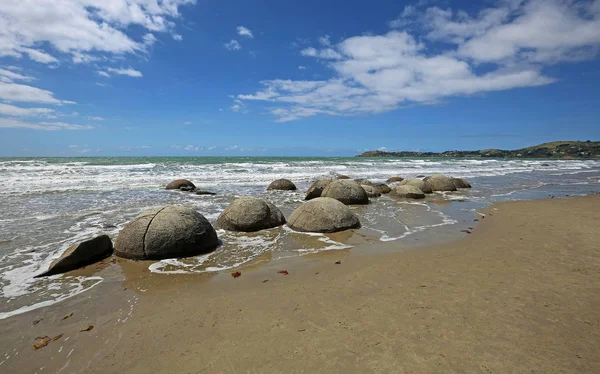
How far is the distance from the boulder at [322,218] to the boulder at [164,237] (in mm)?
2478

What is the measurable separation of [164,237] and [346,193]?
7826 mm

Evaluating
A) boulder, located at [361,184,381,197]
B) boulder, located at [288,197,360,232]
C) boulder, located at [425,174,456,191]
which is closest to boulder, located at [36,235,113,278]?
boulder, located at [288,197,360,232]

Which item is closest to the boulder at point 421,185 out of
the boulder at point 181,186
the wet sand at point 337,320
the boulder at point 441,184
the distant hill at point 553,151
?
the boulder at point 441,184

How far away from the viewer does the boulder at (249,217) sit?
8.43 metres

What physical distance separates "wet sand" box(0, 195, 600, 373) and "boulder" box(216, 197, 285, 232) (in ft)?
8.37

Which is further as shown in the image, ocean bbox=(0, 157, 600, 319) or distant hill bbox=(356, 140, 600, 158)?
distant hill bbox=(356, 140, 600, 158)

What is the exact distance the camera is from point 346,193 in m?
12.6

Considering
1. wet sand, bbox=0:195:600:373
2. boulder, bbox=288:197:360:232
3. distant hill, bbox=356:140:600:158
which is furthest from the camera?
distant hill, bbox=356:140:600:158

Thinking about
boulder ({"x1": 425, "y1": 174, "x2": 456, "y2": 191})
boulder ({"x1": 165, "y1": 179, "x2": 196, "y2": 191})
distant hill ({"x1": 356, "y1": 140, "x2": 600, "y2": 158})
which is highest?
distant hill ({"x1": 356, "y1": 140, "x2": 600, "y2": 158})

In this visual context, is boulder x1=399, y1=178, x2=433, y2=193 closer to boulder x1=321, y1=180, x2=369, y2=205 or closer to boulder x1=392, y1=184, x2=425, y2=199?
boulder x1=392, y1=184, x2=425, y2=199

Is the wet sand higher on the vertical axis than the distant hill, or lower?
lower

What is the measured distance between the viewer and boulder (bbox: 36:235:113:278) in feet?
18.7

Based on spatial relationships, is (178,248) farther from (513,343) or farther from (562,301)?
(562,301)

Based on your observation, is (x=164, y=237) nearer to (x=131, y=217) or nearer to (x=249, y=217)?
(x=249, y=217)
